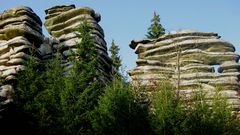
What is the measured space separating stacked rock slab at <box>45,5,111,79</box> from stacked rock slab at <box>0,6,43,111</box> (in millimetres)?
2334

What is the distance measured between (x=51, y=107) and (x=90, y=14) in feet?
45.2

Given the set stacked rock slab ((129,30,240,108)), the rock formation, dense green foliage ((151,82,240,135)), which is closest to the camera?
dense green foliage ((151,82,240,135))

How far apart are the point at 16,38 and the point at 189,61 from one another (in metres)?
15.2

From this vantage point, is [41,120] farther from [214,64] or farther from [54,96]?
[214,64]

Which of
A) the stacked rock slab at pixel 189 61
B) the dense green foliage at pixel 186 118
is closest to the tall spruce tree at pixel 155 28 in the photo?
the stacked rock slab at pixel 189 61

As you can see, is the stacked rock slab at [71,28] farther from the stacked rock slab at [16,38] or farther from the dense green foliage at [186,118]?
the dense green foliage at [186,118]

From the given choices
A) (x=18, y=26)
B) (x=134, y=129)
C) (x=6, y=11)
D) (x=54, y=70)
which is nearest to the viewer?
(x=134, y=129)

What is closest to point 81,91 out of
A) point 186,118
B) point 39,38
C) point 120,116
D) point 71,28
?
point 120,116

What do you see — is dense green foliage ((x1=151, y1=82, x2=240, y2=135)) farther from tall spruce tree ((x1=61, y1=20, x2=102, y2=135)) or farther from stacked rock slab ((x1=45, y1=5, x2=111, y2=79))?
stacked rock slab ((x1=45, y1=5, x2=111, y2=79))

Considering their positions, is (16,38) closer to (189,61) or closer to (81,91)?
(81,91)

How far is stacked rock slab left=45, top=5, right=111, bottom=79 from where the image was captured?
35062 mm

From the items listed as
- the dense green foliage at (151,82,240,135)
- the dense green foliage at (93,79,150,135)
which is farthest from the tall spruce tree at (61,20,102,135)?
the dense green foliage at (151,82,240,135)

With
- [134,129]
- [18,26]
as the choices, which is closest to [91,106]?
[134,129]

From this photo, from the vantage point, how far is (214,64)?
123ft
